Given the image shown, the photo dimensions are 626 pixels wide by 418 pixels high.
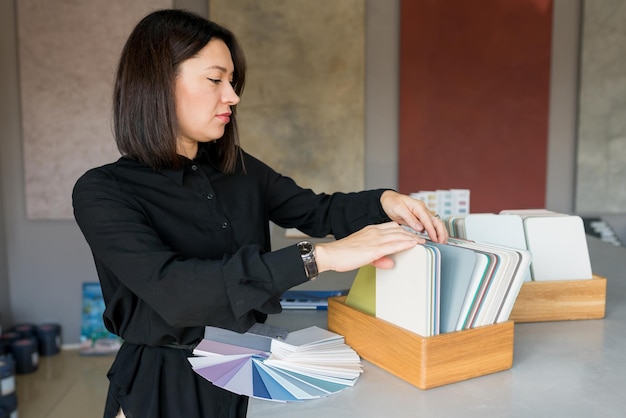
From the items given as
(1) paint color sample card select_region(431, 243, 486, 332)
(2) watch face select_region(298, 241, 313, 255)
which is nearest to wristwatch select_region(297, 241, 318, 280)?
(2) watch face select_region(298, 241, 313, 255)

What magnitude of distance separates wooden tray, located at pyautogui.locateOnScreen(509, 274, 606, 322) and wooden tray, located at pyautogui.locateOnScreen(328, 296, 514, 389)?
344mm

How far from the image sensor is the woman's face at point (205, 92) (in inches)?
58.9

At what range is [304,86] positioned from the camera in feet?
14.2

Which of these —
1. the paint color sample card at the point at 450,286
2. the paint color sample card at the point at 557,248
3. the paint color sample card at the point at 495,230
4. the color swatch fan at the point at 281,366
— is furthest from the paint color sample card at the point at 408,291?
the paint color sample card at the point at 557,248

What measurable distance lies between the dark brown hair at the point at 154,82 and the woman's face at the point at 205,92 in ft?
0.06

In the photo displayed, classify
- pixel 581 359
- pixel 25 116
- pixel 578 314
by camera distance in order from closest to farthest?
pixel 581 359, pixel 578 314, pixel 25 116

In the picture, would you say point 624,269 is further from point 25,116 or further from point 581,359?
point 25,116

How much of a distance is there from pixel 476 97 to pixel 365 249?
11.2 feet

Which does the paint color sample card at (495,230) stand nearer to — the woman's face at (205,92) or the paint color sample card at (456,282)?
the paint color sample card at (456,282)

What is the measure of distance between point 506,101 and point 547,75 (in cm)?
35

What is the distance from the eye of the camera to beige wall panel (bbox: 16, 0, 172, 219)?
4219 mm

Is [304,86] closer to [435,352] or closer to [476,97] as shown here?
[476,97]

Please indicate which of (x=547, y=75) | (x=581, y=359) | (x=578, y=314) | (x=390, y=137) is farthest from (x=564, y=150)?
(x=581, y=359)

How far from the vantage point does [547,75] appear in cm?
438
